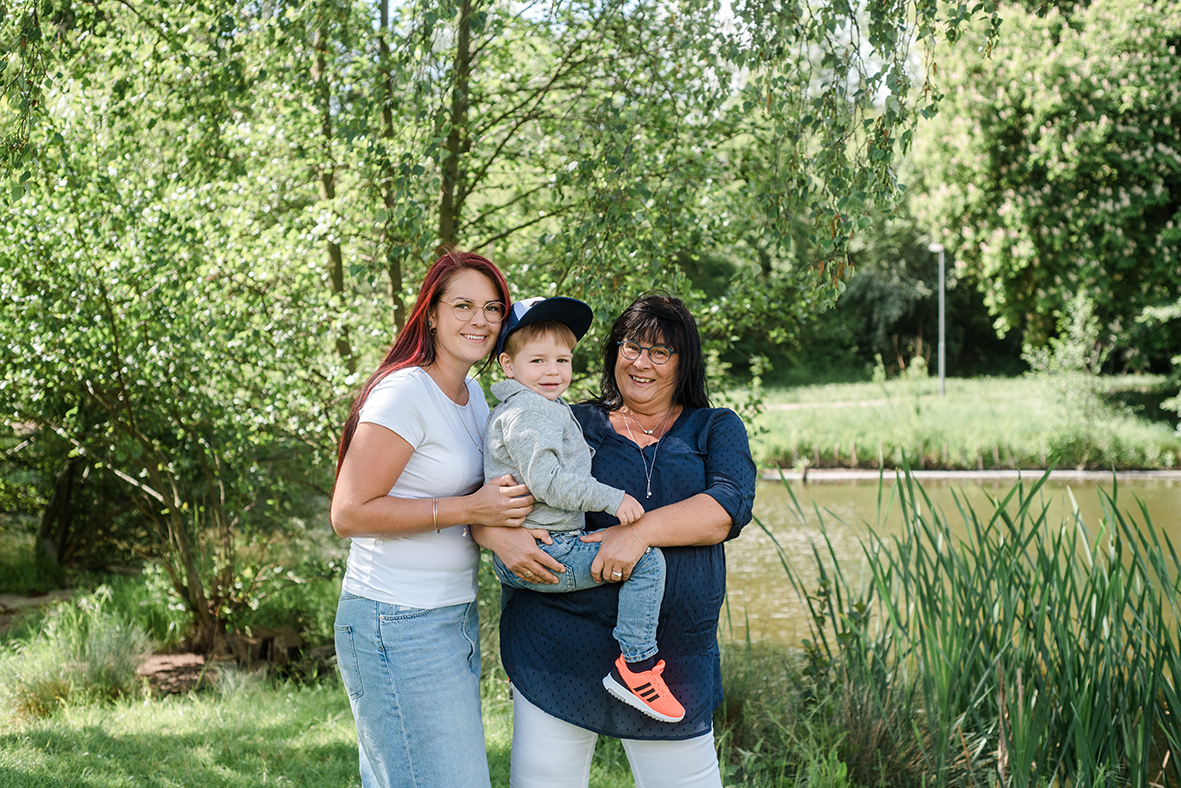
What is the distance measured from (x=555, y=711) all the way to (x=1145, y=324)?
18794 millimetres

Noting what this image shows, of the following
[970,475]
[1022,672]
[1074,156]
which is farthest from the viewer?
[1074,156]

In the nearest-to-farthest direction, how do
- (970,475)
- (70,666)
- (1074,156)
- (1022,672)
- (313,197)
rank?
(1022,672)
(70,666)
(313,197)
(970,475)
(1074,156)

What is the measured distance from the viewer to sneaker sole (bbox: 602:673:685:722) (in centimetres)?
190

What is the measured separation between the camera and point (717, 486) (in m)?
2.00

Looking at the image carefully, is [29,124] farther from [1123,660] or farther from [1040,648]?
[1123,660]

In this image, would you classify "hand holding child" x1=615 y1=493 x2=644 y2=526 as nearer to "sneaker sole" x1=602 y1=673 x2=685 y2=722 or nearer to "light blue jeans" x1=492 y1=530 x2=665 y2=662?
"light blue jeans" x1=492 y1=530 x2=665 y2=662

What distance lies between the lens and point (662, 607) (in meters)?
2.00

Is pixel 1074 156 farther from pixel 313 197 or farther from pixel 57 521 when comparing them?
pixel 57 521

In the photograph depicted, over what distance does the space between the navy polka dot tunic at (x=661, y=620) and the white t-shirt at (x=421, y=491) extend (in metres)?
0.21

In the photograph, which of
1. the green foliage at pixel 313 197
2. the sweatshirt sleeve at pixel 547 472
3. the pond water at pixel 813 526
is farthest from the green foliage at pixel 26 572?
the sweatshirt sleeve at pixel 547 472

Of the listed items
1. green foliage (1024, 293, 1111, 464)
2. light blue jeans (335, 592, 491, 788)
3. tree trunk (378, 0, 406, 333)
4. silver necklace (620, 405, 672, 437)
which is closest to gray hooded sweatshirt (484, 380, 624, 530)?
silver necklace (620, 405, 672, 437)

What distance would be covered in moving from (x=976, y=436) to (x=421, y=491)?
14.6m

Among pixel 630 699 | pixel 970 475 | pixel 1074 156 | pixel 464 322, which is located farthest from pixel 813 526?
pixel 1074 156

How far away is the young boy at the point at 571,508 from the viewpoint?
74.3 inches
